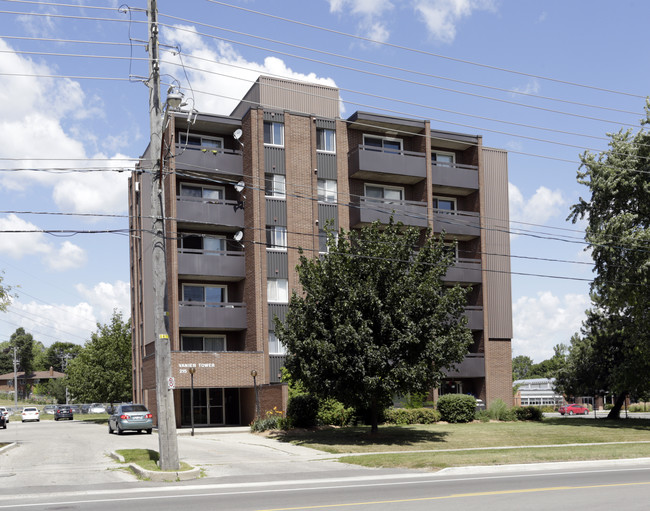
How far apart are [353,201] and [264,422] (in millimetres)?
14938

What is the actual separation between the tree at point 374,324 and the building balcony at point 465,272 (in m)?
17.1

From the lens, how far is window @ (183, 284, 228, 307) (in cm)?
4125

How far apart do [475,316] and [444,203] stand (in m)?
7.71

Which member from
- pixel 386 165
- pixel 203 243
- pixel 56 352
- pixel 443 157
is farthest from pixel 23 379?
pixel 386 165

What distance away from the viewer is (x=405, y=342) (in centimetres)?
2578

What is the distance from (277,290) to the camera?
133ft

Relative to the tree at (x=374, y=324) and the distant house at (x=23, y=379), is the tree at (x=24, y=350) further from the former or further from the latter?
the tree at (x=374, y=324)

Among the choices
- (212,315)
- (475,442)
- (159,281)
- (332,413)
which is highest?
(159,281)

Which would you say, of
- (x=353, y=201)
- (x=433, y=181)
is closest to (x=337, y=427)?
(x=353, y=201)

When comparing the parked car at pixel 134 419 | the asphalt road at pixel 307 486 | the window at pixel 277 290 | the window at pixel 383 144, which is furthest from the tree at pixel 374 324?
the window at pixel 383 144

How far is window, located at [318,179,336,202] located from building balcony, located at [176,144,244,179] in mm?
4608

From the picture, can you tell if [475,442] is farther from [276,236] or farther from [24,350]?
[24,350]

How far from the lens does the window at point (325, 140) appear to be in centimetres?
4282

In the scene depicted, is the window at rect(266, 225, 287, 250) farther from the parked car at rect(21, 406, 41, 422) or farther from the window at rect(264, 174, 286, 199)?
the parked car at rect(21, 406, 41, 422)
